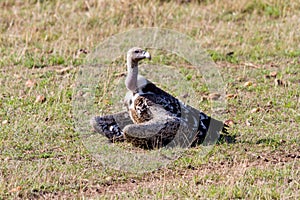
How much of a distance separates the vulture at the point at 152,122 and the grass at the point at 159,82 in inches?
7.6

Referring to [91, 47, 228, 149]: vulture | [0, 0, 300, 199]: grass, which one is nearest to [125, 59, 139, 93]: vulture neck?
[91, 47, 228, 149]: vulture

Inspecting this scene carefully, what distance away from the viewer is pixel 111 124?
24.4 ft

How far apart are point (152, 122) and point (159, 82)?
2.39 metres

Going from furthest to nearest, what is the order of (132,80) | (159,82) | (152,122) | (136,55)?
(159,82)
(136,55)
(132,80)
(152,122)

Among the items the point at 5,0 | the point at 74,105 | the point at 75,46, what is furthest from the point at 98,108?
the point at 5,0

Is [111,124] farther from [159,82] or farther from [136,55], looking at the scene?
[159,82]

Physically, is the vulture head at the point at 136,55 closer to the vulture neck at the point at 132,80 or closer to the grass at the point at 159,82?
the vulture neck at the point at 132,80

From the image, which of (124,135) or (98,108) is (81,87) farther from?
(124,135)

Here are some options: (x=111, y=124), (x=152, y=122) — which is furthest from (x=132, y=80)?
(x=152, y=122)

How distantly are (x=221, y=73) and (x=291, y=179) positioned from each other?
10.9 ft

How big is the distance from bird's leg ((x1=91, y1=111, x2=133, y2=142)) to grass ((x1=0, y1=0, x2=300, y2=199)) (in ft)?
0.85

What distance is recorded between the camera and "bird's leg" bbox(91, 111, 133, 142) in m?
7.33

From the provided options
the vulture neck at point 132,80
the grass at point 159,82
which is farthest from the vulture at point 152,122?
the grass at point 159,82

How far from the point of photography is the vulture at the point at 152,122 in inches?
271
